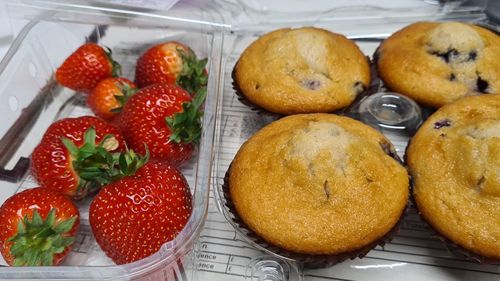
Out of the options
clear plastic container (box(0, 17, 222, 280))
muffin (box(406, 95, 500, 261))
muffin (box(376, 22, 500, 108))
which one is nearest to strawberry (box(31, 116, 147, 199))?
clear plastic container (box(0, 17, 222, 280))

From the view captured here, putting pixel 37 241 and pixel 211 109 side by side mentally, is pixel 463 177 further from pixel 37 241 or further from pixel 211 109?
pixel 37 241

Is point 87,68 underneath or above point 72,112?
above

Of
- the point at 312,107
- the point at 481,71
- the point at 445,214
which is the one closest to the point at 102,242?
the point at 312,107

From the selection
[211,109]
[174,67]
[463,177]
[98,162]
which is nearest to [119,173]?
[98,162]

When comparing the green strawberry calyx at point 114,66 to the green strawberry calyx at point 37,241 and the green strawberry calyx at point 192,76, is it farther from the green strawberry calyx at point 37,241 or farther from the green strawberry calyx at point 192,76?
the green strawberry calyx at point 37,241

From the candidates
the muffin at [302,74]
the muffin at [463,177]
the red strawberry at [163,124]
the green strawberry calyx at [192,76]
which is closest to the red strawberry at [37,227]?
the red strawberry at [163,124]

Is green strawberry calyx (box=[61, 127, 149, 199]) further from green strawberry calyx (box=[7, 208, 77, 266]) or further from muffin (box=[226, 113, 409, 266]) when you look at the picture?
muffin (box=[226, 113, 409, 266])

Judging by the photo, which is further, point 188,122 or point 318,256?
point 188,122
